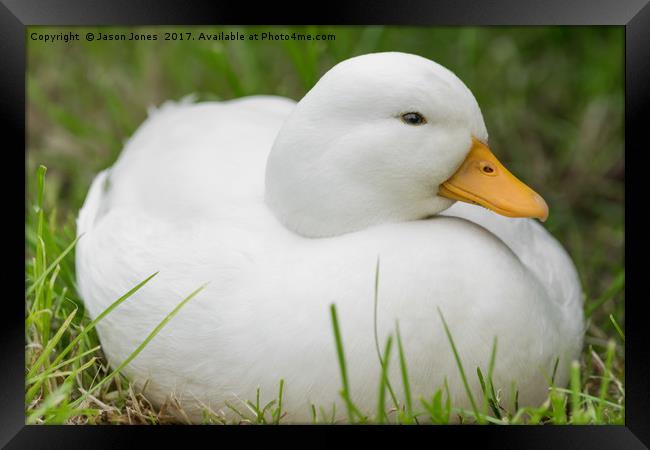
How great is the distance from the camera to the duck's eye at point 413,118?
1.83 m

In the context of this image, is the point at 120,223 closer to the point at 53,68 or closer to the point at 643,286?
the point at 643,286

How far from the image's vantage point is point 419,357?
1802 mm

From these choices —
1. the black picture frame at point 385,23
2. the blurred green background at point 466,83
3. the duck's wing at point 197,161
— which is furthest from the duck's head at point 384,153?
the blurred green background at point 466,83

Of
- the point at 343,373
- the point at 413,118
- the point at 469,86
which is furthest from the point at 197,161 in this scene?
the point at 469,86

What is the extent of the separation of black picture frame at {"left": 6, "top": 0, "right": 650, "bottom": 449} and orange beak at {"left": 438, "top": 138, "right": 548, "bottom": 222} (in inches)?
8.9

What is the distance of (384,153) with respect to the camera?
6.08 feet

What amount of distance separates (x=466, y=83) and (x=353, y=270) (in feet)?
5.24

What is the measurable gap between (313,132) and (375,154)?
129 millimetres

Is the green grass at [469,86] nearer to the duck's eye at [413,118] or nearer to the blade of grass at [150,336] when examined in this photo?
the blade of grass at [150,336]

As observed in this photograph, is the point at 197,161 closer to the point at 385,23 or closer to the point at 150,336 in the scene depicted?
the point at 150,336

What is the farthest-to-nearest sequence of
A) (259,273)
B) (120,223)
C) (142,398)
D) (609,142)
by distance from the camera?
(609,142), (120,223), (142,398), (259,273)

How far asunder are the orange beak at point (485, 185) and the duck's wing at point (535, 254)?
0.18 metres

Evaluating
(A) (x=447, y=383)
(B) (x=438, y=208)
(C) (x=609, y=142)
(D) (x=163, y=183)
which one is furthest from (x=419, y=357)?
(C) (x=609, y=142)

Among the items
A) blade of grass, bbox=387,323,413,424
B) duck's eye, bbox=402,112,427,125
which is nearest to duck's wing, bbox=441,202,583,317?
duck's eye, bbox=402,112,427,125
